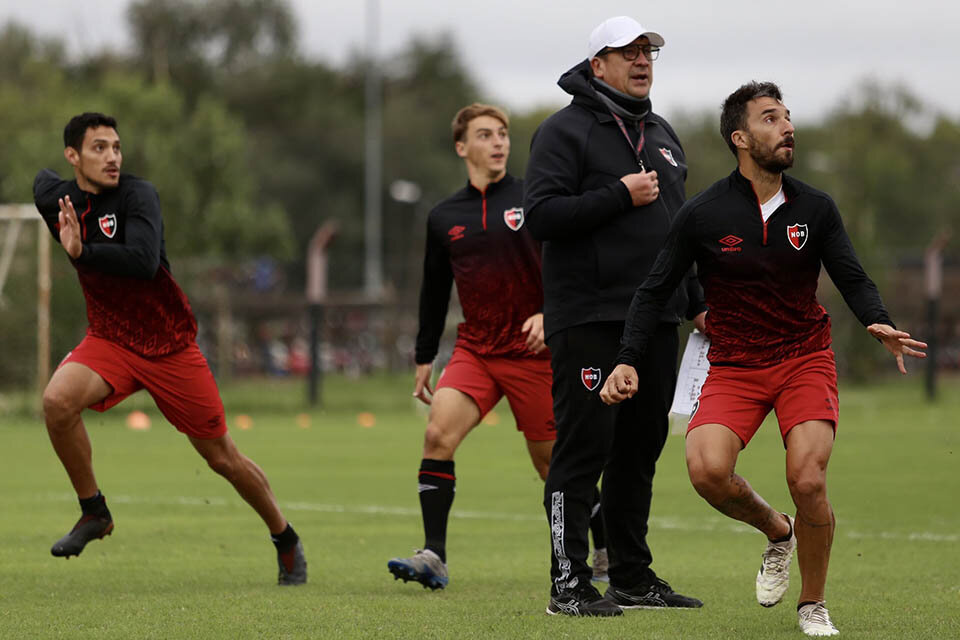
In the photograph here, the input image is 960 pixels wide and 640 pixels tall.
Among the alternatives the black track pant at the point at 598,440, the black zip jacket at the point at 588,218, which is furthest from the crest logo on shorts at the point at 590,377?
the black zip jacket at the point at 588,218

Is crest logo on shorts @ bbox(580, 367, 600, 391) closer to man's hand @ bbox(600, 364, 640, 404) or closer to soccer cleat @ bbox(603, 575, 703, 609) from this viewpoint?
man's hand @ bbox(600, 364, 640, 404)

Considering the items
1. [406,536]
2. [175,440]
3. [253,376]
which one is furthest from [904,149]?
[406,536]

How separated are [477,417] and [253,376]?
22.8 meters

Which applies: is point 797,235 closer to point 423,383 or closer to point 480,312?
point 480,312

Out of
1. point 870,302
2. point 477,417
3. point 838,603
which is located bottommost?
point 838,603

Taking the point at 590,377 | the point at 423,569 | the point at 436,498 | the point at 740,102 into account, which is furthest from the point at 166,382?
the point at 740,102

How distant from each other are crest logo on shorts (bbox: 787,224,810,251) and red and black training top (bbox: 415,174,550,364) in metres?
2.21

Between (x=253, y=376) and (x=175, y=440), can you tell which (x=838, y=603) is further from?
(x=253, y=376)

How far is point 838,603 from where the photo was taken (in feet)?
23.6

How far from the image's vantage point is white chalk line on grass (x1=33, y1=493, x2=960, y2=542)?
10.2 metres

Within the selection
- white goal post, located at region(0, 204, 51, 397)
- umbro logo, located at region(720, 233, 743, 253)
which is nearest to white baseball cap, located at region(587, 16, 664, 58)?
umbro logo, located at region(720, 233, 743, 253)

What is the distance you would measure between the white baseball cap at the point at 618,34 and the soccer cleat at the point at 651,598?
237cm

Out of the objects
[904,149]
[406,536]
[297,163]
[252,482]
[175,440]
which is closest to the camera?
[252,482]

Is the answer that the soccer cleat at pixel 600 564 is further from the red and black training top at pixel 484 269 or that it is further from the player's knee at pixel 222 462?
the player's knee at pixel 222 462
